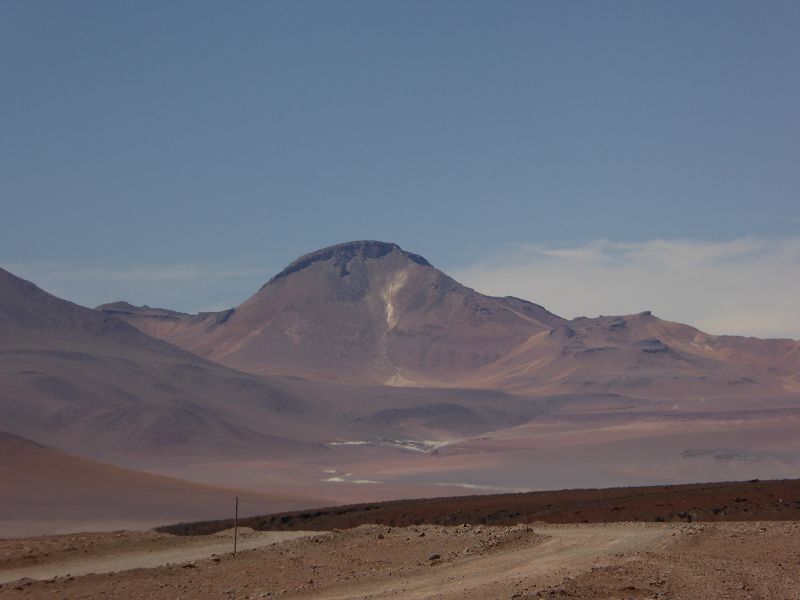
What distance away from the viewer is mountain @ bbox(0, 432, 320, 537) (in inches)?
1753

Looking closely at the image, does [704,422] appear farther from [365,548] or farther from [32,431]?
[365,548]

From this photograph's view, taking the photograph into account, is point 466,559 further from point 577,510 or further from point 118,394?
point 118,394

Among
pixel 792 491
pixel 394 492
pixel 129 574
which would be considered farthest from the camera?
pixel 394 492

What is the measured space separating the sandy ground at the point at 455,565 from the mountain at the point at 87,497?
804 inches

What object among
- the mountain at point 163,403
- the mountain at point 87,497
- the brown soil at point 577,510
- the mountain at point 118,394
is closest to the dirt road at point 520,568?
the brown soil at point 577,510

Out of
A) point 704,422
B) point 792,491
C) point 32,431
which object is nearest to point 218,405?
point 32,431

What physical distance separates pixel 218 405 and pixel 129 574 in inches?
5629

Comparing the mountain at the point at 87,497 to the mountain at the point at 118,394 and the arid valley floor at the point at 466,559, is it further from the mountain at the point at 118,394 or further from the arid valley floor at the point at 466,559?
the mountain at the point at 118,394

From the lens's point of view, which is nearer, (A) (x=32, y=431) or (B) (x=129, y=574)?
(B) (x=129, y=574)

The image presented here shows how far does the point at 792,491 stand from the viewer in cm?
3034

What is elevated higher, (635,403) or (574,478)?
(635,403)

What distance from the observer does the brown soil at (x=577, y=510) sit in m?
26.3

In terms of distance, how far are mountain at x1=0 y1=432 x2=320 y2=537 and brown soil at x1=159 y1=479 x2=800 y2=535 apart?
11.1m

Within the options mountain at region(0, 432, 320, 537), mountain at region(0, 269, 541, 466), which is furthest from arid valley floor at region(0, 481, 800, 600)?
mountain at region(0, 269, 541, 466)
